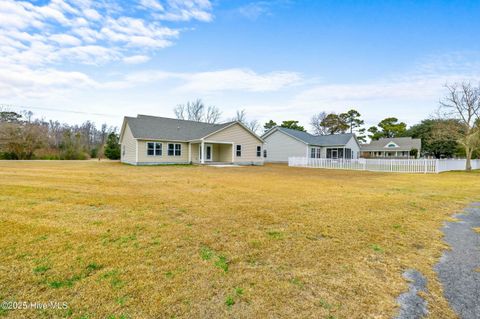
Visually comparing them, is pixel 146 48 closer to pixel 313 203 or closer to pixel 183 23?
pixel 183 23

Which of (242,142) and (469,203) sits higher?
(242,142)

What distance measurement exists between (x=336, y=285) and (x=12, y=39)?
2015 centimetres

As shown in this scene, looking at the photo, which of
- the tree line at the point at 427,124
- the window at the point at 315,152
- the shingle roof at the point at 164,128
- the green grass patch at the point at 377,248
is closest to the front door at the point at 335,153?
the window at the point at 315,152

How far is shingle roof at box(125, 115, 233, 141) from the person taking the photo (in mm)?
21266

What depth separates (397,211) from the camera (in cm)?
579

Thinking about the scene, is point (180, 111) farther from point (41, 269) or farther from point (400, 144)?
point (41, 269)

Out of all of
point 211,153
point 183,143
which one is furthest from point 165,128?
point 211,153

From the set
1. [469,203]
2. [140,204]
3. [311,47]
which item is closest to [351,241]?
[140,204]

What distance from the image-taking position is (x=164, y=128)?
920 inches

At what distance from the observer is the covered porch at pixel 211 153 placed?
76.0 ft

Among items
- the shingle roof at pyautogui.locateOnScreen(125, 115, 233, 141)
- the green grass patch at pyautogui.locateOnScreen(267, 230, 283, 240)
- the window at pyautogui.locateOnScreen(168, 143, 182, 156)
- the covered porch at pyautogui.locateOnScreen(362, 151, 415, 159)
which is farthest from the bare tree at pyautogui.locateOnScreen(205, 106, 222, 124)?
the green grass patch at pyautogui.locateOnScreen(267, 230, 283, 240)

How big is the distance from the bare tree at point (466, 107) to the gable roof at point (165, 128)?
2016 centimetres

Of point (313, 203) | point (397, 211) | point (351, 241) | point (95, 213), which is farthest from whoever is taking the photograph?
point (313, 203)

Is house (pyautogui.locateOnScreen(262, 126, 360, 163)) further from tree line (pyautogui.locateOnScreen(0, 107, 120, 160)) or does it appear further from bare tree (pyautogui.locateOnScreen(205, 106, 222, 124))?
tree line (pyautogui.locateOnScreen(0, 107, 120, 160))
